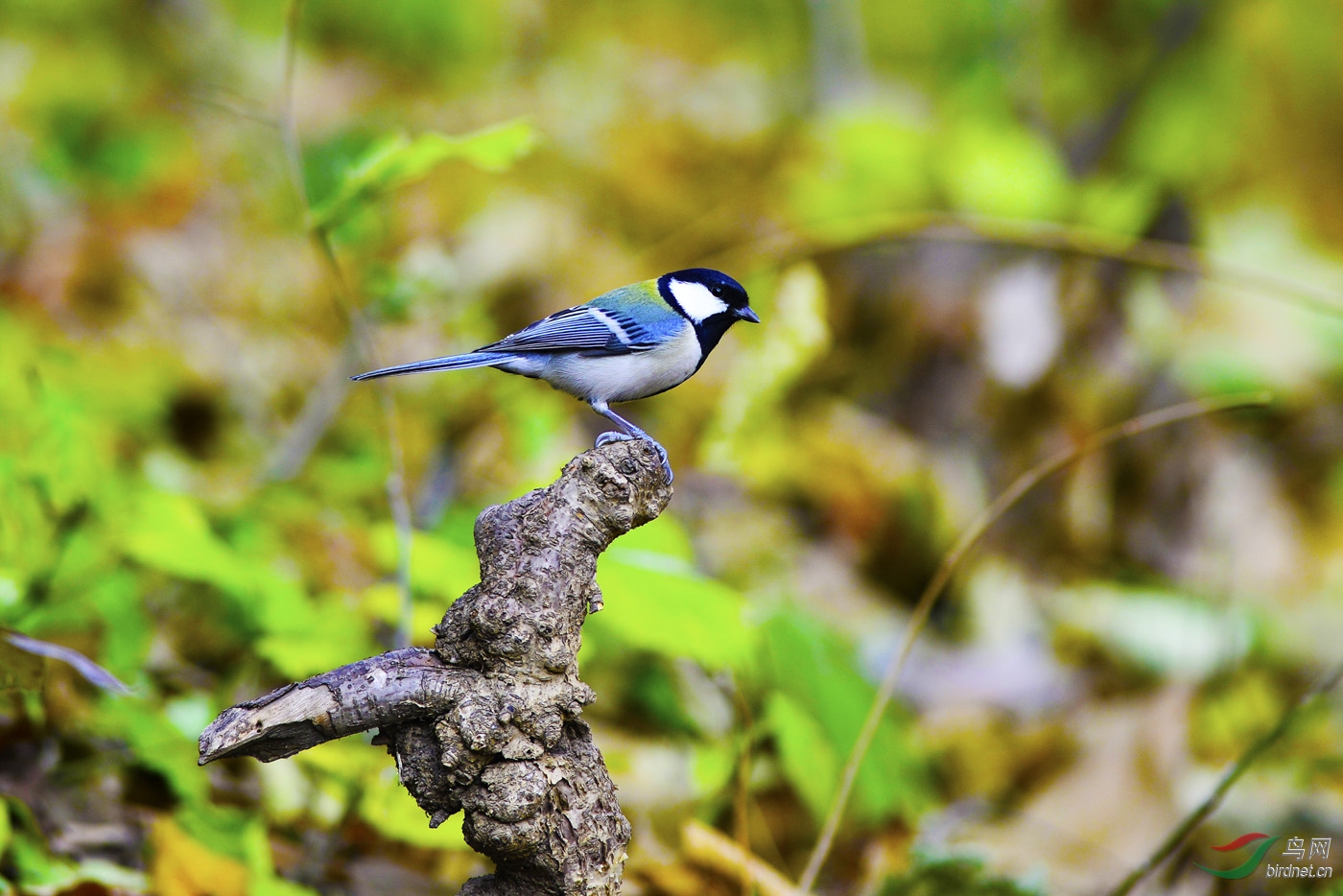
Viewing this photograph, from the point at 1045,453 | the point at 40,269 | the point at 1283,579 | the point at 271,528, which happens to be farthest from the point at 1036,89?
the point at 40,269

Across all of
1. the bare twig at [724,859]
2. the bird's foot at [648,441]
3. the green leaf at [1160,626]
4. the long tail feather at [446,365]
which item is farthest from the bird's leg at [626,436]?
the green leaf at [1160,626]

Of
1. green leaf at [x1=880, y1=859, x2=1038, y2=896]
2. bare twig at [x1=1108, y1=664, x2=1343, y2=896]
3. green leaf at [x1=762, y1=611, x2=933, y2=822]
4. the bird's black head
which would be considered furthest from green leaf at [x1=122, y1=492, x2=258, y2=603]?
bare twig at [x1=1108, y1=664, x2=1343, y2=896]

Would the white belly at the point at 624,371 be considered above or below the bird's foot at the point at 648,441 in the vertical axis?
above

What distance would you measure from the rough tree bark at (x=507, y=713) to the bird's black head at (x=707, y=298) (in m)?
0.56

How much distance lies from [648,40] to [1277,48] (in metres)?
3.78

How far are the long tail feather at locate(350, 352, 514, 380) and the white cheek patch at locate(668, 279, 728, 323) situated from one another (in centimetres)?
30

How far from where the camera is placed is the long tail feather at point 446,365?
113 centimetres

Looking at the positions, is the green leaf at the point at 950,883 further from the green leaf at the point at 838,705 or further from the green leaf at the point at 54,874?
the green leaf at the point at 54,874

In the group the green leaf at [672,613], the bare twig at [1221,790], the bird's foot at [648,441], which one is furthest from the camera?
the green leaf at [672,613]

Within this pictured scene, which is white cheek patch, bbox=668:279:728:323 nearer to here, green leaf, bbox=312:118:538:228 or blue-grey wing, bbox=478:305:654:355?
blue-grey wing, bbox=478:305:654:355

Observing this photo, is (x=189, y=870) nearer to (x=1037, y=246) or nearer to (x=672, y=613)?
(x=672, y=613)

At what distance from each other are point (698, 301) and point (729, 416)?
749mm

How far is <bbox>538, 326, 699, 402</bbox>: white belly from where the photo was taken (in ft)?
4.37

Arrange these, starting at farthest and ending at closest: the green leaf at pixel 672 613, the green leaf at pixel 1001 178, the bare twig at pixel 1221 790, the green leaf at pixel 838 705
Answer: the green leaf at pixel 1001 178 → the green leaf at pixel 838 705 → the green leaf at pixel 672 613 → the bare twig at pixel 1221 790
